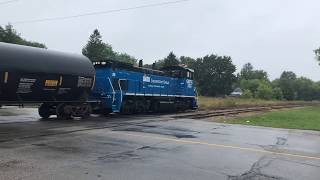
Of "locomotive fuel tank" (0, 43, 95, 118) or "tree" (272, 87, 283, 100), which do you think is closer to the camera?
"locomotive fuel tank" (0, 43, 95, 118)

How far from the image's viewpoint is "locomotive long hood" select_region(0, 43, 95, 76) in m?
19.0

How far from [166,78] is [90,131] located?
17211 mm

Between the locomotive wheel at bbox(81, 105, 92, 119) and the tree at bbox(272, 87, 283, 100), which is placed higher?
Answer: the tree at bbox(272, 87, 283, 100)

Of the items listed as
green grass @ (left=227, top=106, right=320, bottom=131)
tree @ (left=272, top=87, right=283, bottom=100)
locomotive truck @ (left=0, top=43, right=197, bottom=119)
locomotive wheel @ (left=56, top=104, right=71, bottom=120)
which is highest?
tree @ (left=272, top=87, right=283, bottom=100)

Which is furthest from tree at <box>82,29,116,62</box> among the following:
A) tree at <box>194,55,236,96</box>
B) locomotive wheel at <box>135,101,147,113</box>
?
locomotive wheel at <box>135,101,147,113</box>

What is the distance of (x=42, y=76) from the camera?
20.6 metres

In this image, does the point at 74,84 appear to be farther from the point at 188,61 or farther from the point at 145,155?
the point at 188,61

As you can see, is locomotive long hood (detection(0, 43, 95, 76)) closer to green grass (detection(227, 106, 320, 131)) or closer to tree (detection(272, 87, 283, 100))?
green grass (detection(227, 106, 320, 131))

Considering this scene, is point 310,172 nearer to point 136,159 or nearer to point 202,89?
point 136,159

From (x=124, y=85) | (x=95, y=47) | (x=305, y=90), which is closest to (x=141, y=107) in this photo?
(x=124, y=85)

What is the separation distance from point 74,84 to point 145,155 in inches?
440

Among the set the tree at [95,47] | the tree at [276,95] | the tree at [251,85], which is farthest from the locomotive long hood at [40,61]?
the tree at [251,85]

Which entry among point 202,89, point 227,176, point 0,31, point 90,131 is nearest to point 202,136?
point 90,131

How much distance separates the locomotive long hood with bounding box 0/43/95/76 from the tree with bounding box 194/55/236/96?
370 feet
